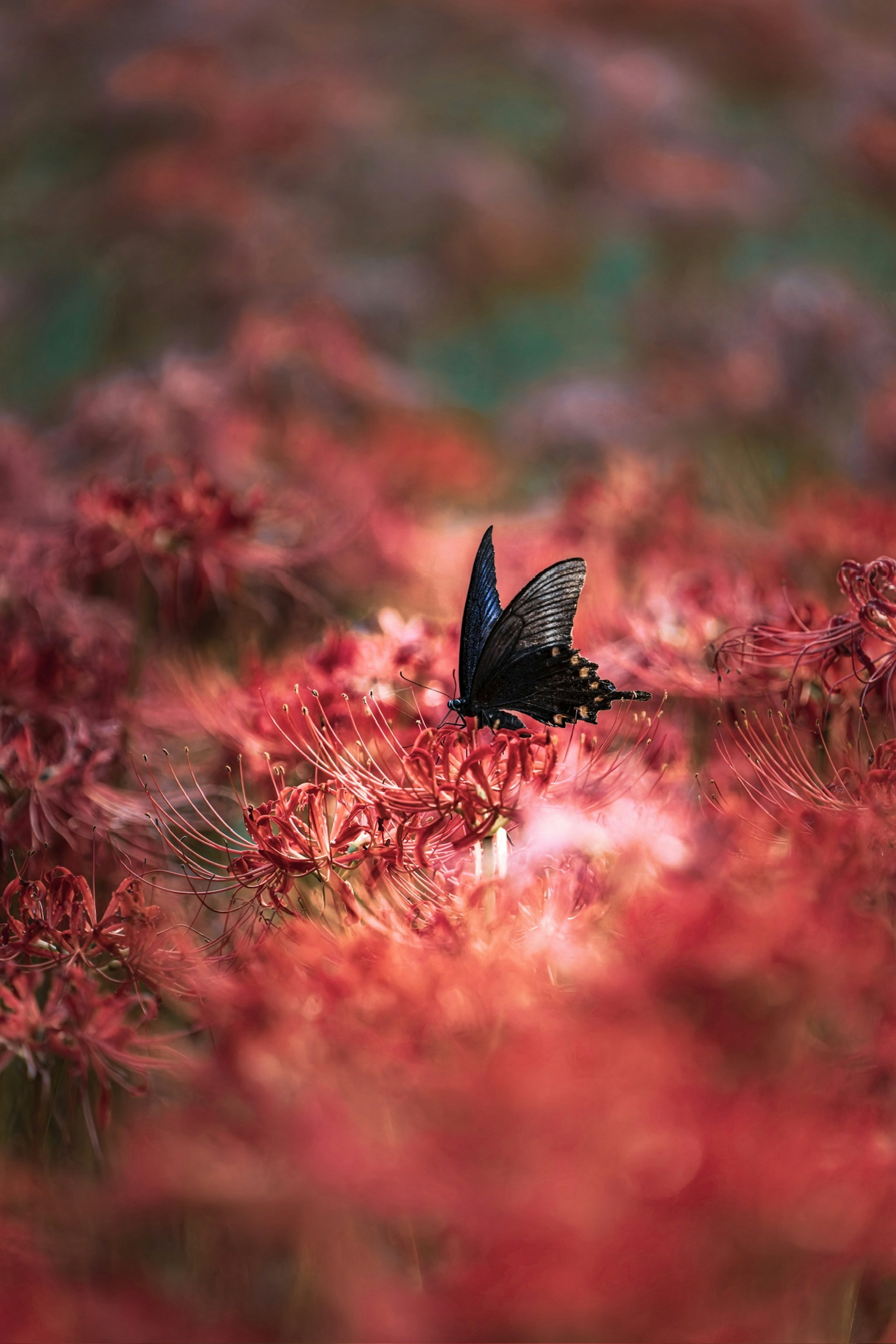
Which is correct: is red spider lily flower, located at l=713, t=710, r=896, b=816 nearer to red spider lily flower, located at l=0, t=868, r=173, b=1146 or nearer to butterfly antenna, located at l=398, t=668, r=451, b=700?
butterfly antenna, located at l=398, t=668, r=451, b=700

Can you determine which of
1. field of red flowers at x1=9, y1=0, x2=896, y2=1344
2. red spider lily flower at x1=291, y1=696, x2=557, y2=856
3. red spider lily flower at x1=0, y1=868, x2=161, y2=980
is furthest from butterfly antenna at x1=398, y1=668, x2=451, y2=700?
red spider lily flower at x1=0, y1=868, x2=161, y2=980

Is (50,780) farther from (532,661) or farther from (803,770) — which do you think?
(803,770)

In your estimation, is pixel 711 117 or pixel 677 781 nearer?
pixel 677 781

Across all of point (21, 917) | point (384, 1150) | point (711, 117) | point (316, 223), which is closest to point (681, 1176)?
point (384, 1150)

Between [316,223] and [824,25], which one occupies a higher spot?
[824,25]

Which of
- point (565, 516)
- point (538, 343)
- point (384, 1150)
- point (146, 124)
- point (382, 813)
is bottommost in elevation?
point (384, 1150)

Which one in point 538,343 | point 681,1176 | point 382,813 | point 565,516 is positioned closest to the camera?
point 681,1176

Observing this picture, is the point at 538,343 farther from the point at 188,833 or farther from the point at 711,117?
the point at 188,833

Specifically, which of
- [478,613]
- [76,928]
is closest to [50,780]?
[76,928]
